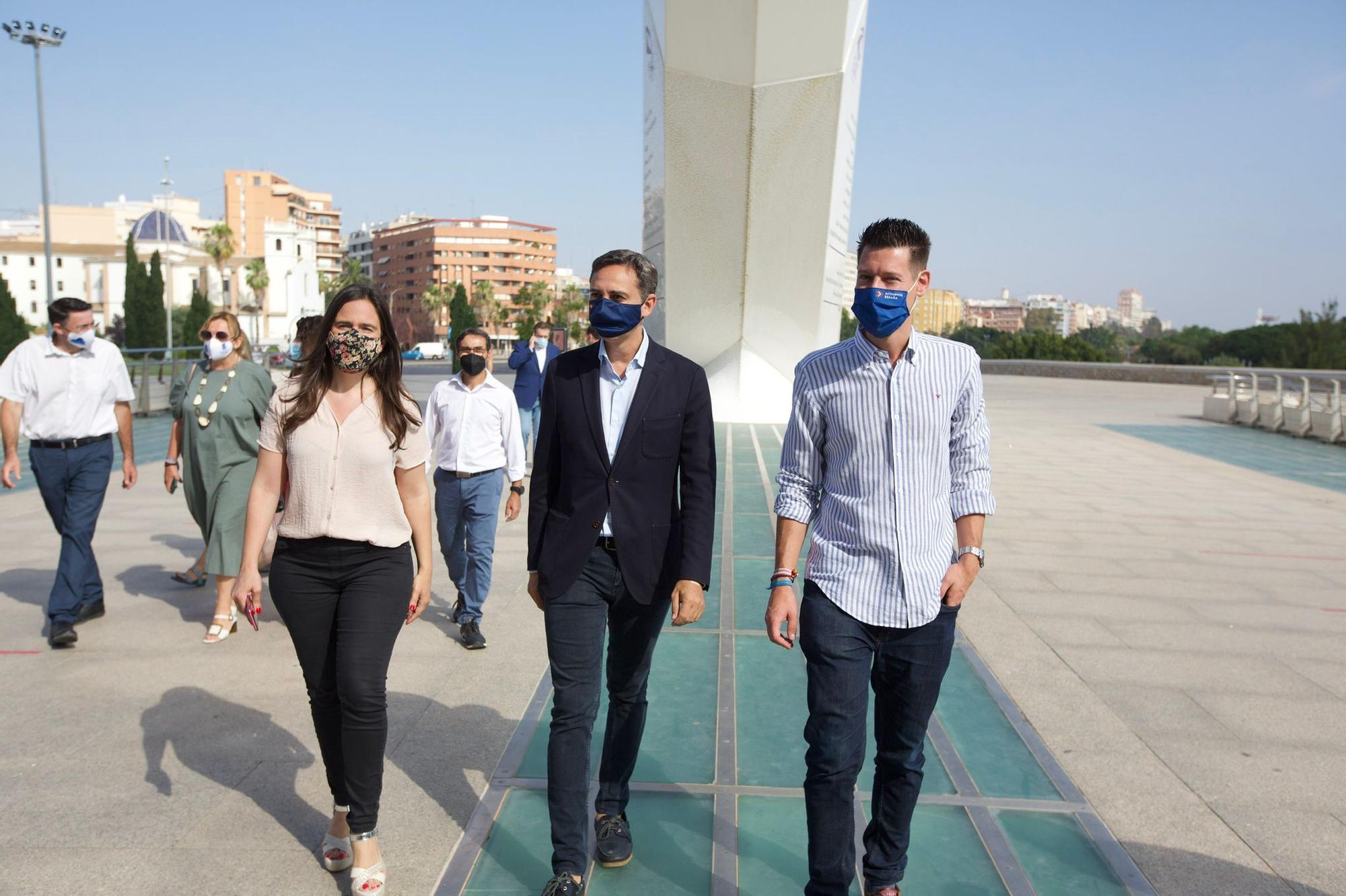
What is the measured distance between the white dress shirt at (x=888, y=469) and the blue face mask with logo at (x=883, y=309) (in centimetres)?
9

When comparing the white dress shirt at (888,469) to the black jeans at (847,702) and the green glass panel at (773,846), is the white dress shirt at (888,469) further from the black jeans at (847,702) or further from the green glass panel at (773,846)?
the green glass panel at (773,846)

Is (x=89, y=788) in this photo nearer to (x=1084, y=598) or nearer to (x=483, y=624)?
(x=483, y=624)

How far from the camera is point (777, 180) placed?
51.5ft

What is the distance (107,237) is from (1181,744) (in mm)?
116289

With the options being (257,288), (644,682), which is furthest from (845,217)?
(257,288)

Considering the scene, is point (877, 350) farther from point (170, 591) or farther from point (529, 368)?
point (529, 368)

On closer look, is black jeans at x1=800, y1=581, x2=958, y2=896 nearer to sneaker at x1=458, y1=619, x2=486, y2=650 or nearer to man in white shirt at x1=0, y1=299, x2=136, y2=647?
sneaker at x1=458, y1=619, x2=486, y2=650

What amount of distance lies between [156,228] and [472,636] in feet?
322

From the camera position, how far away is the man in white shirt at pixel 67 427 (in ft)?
17.9

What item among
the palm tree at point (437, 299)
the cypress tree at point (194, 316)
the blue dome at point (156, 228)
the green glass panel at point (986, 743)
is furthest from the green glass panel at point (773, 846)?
the palm tree at point (437, 299)

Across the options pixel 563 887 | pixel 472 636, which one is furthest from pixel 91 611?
pixel 563 887

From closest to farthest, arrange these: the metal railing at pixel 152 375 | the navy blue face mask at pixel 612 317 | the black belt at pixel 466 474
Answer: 1. the navy blue face mask at pixel 612 317
2. the black belt at pixel 466 474
3. the metal railing at pixel 152 375

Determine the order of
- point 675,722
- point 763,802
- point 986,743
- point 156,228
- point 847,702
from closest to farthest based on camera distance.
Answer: point 847,702, point 763,802, point 986,743, point 675,722, point 156,228

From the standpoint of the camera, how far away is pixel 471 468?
219 inches
